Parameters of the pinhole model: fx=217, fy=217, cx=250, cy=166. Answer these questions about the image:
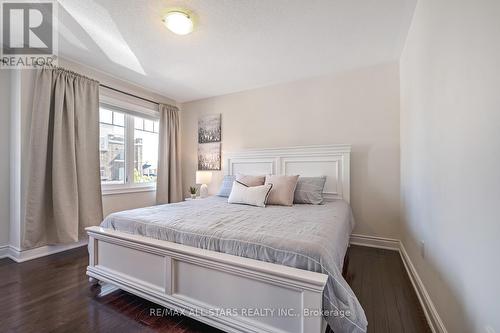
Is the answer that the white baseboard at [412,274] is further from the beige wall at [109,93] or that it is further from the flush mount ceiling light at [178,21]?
the beige wall at [109,93]

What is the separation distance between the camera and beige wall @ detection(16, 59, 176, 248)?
244 cm

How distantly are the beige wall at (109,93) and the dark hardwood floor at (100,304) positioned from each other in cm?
85

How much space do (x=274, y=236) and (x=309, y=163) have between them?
77.9 inches

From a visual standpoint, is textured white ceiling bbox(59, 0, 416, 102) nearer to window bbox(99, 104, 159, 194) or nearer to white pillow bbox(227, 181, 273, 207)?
window bbox(99, 104, 159, 194)

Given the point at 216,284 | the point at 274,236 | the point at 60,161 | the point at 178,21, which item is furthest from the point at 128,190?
the point at 274,236

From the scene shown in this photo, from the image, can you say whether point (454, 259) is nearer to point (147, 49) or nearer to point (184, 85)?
point (147, 49)

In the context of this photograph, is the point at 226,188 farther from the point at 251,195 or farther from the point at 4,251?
the point at 4,251

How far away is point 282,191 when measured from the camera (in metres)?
2.54

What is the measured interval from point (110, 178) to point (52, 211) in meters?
0.85

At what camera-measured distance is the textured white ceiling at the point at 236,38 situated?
73.5 inches

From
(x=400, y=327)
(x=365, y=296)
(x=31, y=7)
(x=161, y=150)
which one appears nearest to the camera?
(x=400, y=327)

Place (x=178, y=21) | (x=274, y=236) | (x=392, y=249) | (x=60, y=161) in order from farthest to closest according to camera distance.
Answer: (x=392, y=249)
(x=60, y=161)
(x=178, y=21)
(x=274, y=236)

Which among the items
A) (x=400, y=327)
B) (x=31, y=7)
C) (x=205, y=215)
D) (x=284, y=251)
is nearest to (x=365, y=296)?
(x=400, y=327)

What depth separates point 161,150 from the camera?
13.0ft
